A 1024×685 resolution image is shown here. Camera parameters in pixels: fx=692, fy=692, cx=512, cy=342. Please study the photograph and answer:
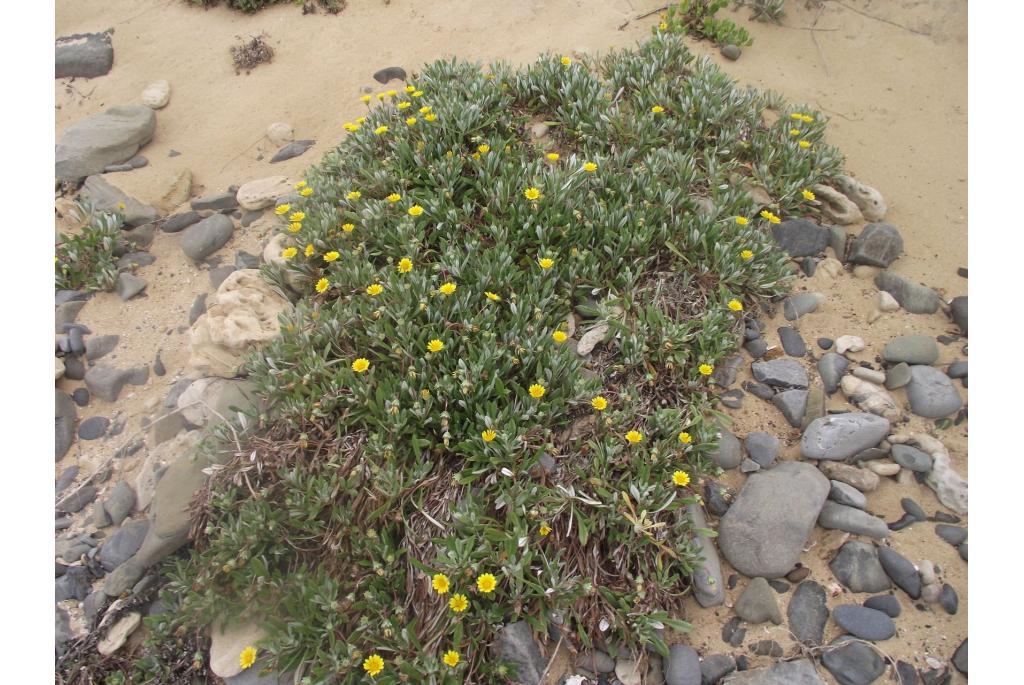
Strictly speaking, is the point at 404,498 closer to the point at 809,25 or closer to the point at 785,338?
the point at 785,338

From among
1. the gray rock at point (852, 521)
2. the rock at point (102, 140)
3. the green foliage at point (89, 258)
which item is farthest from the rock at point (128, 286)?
the gray rock at point (852, 521)

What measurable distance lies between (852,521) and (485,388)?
5.73 feet

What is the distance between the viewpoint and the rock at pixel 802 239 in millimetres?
4277

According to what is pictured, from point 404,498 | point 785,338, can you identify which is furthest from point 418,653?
point 785,338

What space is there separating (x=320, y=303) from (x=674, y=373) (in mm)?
1948

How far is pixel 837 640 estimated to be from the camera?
2.82m

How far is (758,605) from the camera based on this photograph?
2932 mm

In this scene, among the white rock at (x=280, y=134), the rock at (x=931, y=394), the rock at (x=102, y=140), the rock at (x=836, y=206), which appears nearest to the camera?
the rock at (x=931, y=394)

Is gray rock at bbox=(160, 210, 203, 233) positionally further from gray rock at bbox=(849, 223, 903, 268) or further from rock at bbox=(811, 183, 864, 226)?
gray rock at bbox=(849, 223, 903, 268)

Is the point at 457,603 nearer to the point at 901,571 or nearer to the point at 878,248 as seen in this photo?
the point at 901,571

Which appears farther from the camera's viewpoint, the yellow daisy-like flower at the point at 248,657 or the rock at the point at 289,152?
the rock at the point at 289,152

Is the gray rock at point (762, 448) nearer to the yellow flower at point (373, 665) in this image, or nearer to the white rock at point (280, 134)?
the yellow flower at point (373, 665)

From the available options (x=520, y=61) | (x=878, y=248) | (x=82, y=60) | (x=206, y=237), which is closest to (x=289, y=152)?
(x=206, y=237)

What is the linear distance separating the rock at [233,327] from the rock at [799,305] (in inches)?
110
